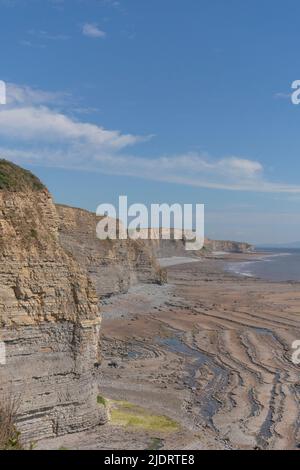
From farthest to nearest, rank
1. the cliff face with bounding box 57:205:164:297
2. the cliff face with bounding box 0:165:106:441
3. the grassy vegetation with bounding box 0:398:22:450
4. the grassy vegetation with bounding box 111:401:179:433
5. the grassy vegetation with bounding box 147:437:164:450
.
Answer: the cliff face with bounding box 57:205:164:297
the grassy vegetation with bounding box 111:401:179:433
the grassy vegetation with bounding box 147:437:164:450
the cliff face with bounding box 0:165:106:441
the grassy vegetation with bounding box 0:398:22:450

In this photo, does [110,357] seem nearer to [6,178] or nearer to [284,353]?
[284,353]

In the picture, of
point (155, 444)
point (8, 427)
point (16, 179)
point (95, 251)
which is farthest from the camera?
point (95, 251)

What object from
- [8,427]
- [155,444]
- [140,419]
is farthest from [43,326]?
[140,419]

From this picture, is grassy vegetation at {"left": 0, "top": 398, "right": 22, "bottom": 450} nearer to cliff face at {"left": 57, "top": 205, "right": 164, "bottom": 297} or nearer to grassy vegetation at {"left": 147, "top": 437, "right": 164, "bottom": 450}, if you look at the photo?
grassy vegetation at {"left": 147, "top": 437, "right": 164, "bottom": 450}

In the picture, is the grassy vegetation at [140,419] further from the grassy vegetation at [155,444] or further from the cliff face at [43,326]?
the cliff face at [43,326]

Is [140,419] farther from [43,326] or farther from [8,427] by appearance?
[8,427]

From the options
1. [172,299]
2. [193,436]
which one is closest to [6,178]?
[193,436]

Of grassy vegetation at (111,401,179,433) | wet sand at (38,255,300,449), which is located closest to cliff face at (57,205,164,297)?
wet sand at (38,255,300,449)

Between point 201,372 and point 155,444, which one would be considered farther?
point 201,372
